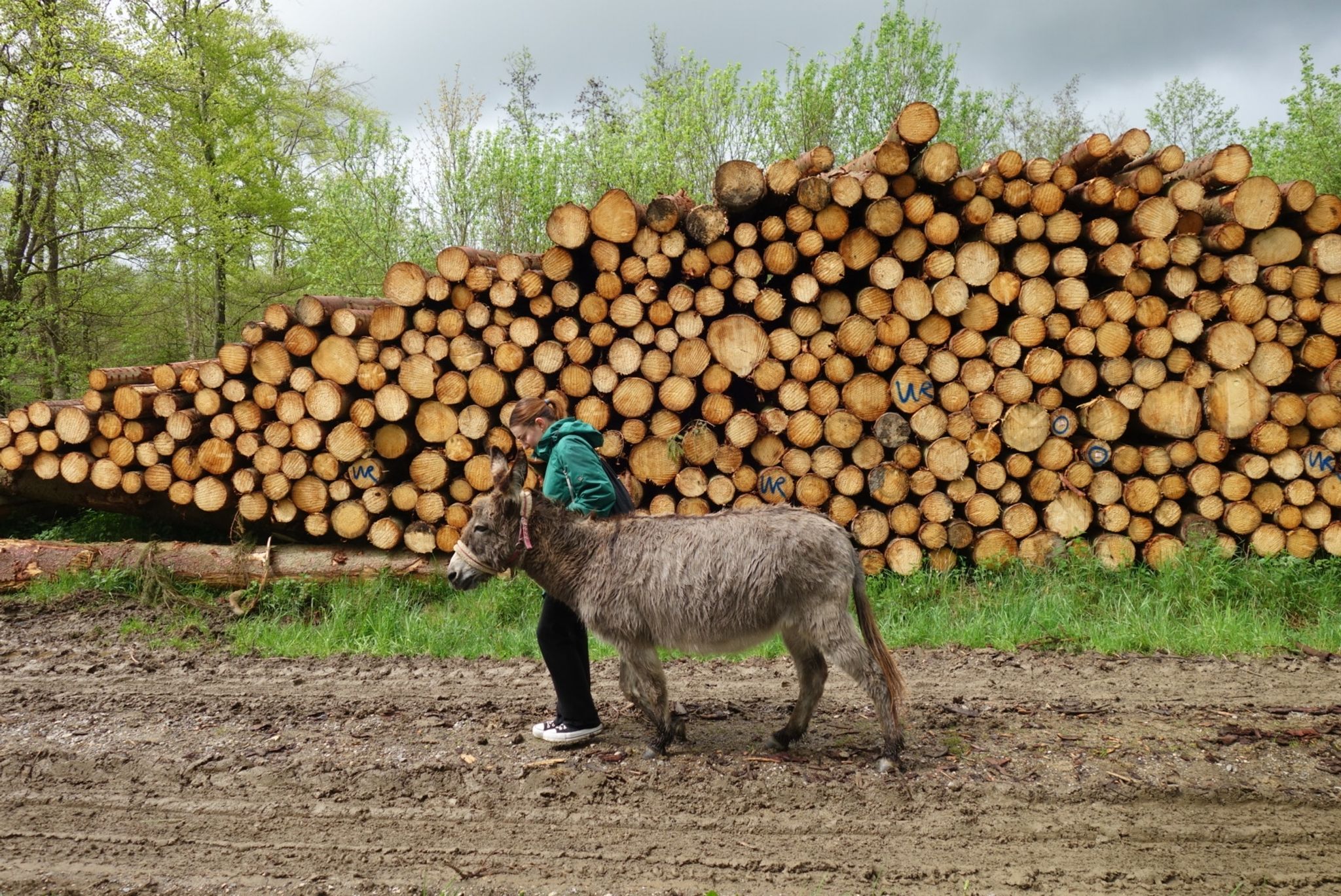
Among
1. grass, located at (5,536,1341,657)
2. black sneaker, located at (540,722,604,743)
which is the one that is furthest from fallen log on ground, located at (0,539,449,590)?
black sneaker, located at (540,722,604,743)

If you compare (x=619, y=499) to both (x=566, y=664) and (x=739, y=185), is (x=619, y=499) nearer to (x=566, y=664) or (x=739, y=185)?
(x=566, y=664)

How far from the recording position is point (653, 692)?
14.4 ft

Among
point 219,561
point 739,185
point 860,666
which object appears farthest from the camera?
point 219,561

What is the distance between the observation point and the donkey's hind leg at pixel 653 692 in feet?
14.5

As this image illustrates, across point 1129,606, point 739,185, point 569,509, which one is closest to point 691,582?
point 569,509

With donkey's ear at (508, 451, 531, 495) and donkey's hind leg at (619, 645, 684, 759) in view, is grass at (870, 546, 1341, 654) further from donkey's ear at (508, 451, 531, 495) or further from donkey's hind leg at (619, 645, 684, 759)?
donkey's ear at (508, 451, 531, 495)

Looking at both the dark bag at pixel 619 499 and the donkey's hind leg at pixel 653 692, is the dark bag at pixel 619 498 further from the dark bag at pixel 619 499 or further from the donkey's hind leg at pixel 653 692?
the donkey's hind leg at pixel 653 692

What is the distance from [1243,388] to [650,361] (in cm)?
467

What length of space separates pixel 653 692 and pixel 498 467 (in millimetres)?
1389

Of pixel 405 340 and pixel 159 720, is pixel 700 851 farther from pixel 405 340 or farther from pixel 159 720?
pixel 405 340

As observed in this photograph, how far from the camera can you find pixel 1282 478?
22.7ft

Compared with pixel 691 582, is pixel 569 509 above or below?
above

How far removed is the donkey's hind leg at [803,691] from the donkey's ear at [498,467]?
1662 mm

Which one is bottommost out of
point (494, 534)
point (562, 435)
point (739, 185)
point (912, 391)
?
point (494, 534)
